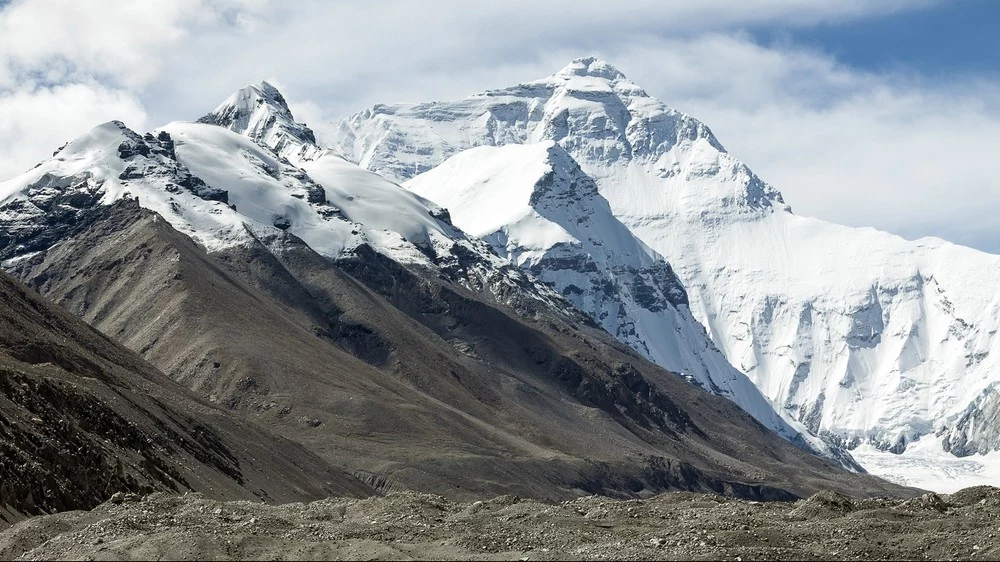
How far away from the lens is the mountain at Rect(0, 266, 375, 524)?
91.6 metres

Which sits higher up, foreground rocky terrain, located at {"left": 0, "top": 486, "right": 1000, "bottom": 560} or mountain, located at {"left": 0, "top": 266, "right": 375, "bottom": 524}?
foreground rocky terrain, located at {"left": 0, "top": 486, "right": 1000, "bottom": 560}

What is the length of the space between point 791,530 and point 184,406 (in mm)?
117254

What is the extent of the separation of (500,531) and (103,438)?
2419 inches

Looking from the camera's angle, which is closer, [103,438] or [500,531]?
[500,531]

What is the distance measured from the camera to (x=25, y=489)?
3339 inches

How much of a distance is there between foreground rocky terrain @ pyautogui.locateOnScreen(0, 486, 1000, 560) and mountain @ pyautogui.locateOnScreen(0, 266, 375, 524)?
2080cm

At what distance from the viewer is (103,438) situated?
113250mm

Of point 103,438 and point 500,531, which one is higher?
point 500,531

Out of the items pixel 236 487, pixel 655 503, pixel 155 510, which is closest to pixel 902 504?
pixel 655 503

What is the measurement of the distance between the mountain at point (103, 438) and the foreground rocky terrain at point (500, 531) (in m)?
20.8

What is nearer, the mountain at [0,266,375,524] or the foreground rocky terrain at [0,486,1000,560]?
the foreground rocky terrain at [0,486,1000,560]

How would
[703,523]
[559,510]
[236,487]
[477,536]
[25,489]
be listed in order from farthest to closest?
[236,487]
[25,489]
[559,510]
[703,523]
[477,536]

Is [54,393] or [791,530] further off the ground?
[791,530]

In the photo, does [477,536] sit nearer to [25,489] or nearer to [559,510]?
[559,510]
